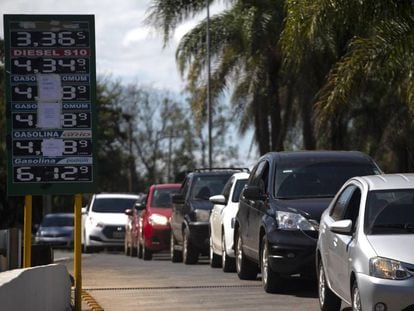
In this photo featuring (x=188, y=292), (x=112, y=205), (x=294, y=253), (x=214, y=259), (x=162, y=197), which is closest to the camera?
(x=294, y=253)

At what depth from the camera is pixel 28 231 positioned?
12.9 meters

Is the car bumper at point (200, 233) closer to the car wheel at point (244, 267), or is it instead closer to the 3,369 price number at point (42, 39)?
the car wheel at point (244, 267)

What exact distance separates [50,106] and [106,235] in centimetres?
2059

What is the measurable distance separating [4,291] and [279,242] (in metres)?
6.50

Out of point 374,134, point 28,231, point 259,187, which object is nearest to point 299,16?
point 259,187

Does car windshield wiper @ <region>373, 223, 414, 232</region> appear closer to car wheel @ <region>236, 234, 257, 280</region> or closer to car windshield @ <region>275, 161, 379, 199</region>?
car windshield @ <region>275, 161, 379, 199</region>

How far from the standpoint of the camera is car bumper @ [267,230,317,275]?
1345 cm

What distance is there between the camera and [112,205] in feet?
113

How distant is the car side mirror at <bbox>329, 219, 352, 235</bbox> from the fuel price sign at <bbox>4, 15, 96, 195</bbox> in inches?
143

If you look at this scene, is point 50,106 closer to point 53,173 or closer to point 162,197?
point 53,173

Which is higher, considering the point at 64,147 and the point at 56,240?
the point at 64,147

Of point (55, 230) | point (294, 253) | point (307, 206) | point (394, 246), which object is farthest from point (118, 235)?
point (394, 246)

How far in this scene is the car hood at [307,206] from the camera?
13625mm

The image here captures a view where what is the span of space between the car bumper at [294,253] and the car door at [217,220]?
198 inches
